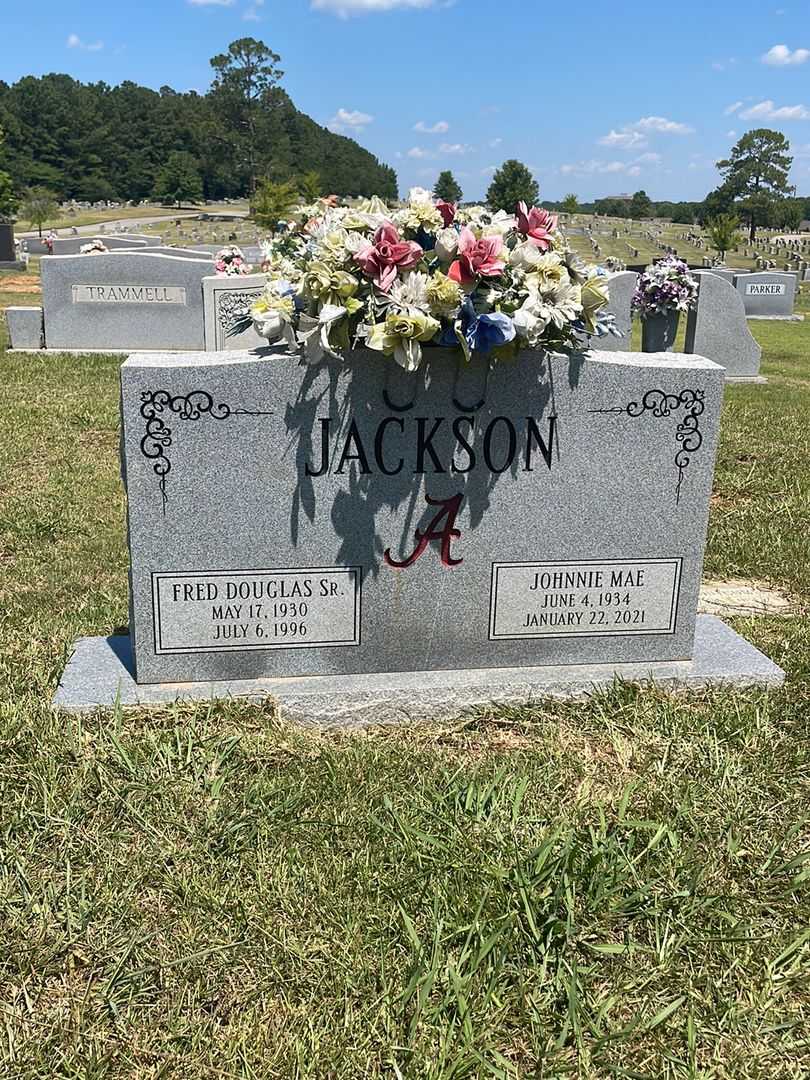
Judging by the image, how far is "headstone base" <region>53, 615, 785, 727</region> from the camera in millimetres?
3375

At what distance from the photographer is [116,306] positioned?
12.7 metres

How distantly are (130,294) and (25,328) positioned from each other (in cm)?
143

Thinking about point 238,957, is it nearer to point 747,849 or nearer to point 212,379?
point 747,849

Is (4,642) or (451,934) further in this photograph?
(4,642)

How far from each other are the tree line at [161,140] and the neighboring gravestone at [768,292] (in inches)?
2943

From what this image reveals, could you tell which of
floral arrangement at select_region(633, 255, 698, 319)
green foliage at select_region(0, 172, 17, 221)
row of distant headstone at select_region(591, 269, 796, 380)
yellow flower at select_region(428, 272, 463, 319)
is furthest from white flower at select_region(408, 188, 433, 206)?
green foliage at select_region(0, 172, 17, 221)

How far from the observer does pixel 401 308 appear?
118 inches

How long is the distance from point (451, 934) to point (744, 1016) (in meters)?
0.69

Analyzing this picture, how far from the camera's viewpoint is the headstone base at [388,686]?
3375 mm

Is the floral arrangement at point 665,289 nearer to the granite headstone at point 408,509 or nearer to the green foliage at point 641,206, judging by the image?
the granite headstone at point 408,509

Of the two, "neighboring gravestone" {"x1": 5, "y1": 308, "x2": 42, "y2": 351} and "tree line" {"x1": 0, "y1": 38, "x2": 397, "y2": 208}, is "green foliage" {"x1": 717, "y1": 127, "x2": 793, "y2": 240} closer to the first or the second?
"tree line" {"x1": 0, "y1": 38, "x2": 397, "y2": 208}

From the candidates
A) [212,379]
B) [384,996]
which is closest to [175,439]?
[212,379]

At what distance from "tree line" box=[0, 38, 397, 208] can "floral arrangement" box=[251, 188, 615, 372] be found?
290ft

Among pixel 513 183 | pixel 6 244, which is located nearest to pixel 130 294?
pixel 6 244
